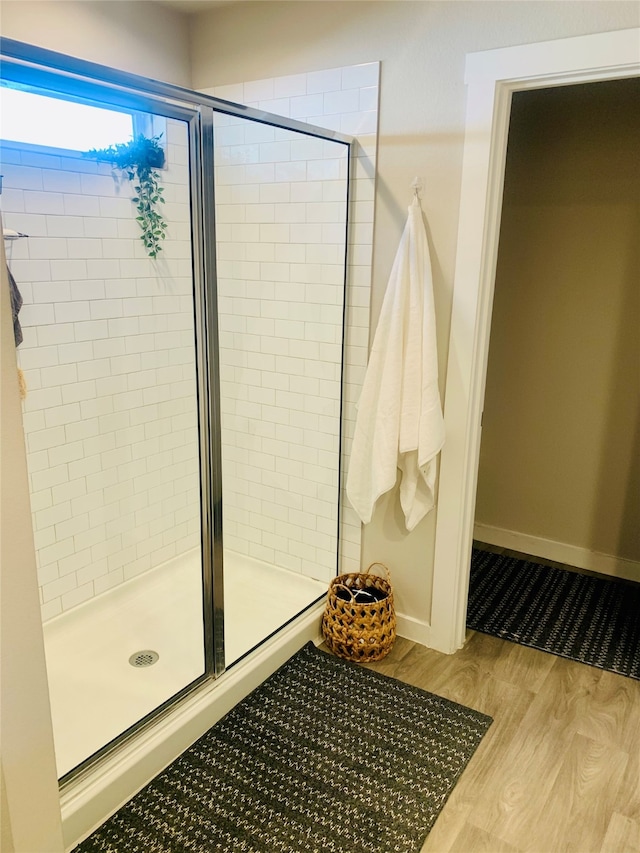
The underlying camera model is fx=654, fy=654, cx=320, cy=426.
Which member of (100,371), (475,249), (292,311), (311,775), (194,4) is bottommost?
(311,775)

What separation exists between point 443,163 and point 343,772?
201 cm

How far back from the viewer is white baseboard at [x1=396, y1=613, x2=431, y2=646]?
105 inches

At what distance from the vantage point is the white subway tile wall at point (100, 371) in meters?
2.41

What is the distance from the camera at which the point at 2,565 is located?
1281mm

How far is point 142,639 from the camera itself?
2.60m

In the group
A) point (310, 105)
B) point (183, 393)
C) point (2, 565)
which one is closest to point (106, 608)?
point (183, 393)

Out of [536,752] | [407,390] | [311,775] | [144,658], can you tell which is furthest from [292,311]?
[536,752]

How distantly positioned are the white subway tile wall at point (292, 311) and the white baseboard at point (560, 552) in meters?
1.12

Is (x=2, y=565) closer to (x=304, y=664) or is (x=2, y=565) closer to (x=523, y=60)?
(x=304, y=664)

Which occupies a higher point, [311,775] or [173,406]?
[173,406]

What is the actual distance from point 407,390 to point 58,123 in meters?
1.55

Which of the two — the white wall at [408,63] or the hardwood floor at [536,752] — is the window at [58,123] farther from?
the hardwood floor at [536,752]

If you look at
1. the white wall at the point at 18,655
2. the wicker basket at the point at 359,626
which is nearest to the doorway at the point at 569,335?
the wicker basket at the point at 359,626

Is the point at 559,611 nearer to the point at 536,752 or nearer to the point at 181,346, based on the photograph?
the point at 536,752
